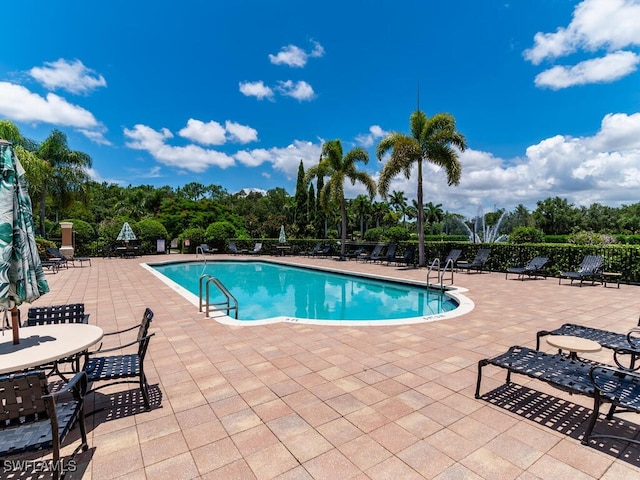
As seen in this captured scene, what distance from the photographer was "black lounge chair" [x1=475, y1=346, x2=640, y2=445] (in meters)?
2.31

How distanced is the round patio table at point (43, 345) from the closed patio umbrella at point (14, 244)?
17 cm

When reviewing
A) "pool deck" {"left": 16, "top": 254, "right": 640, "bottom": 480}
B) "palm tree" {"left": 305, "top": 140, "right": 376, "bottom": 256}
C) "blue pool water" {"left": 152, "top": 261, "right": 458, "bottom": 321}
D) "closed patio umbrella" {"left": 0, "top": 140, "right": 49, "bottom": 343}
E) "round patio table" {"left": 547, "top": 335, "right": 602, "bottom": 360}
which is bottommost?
"blue pool water" {"left": 152, "top": 261, "right": 458, "bottom": 321}

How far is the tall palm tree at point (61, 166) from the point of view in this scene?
20719 millimetres

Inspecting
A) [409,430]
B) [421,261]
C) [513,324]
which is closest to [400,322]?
[513,324]

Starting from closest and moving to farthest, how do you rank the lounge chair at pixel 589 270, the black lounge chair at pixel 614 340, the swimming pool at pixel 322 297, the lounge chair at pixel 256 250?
the black lounge chair at pixel 614 340
the swimming pool at pixel 322 297
the lounge chair at pixel 589 270
the lounge chair at pixel 256 250

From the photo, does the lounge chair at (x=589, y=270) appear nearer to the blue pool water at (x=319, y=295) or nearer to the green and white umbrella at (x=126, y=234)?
the blue pool water at (x=319, y=295)

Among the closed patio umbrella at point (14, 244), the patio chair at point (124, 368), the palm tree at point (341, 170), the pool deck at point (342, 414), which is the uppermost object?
the palm tree at point (341, 170)

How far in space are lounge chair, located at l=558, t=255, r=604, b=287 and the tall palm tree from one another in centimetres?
2651

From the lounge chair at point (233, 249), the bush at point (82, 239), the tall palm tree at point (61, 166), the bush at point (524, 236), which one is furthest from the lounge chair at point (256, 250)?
the bush at point (524, 236)

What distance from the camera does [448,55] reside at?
48.2 ft

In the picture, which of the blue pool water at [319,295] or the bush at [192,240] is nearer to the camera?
the blue pool water at [319,295]

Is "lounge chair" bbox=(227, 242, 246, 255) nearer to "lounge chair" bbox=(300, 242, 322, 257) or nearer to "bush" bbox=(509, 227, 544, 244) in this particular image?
"lounge chair" bbox=(300, 242, 322, 257)

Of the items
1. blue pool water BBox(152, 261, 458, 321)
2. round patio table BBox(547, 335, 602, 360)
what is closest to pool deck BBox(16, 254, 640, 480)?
round patio table BBox(547, 335, 602, 360)

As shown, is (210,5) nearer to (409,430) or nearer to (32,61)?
(32,61)
